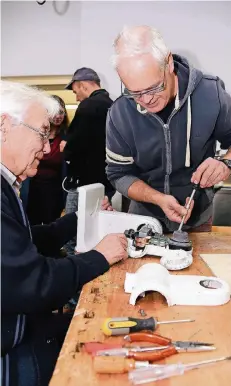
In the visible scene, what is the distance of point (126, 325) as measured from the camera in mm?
884

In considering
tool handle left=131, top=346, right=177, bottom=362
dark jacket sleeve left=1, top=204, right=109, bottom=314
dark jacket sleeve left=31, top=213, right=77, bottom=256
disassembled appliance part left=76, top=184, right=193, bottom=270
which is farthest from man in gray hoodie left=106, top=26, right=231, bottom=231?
tool handle left=131, top=346, right=177, bottom=362

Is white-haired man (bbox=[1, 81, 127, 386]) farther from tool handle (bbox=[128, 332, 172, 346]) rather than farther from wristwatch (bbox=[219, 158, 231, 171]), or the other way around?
wristwatch (bbox=[219, 158, 231, 171])

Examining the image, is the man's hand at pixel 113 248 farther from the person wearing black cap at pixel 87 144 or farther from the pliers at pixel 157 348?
the person wearing black cap at pixel 87 144

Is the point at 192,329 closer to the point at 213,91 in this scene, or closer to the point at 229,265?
the point at 229,265

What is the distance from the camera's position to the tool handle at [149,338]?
84 cm

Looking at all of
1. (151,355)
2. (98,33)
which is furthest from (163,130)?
(98,33)

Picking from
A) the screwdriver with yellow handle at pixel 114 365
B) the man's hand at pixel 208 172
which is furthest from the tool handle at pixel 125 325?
the man's hand at pixel 208 172

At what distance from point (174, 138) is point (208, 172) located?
0.22m

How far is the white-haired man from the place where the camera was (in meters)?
0.90

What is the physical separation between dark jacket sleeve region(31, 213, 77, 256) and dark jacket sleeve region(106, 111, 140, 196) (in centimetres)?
33

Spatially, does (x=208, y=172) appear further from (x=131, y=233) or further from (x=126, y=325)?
(x=126, y=325)

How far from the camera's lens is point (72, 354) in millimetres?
808

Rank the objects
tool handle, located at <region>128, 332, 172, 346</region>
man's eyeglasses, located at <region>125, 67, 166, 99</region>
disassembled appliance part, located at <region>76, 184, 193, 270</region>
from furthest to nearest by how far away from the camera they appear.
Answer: man's eyeglasses, located at <region>125, 67, 166, 99</region> → disassembled appliance part, located at <region>76, 184, 193, 270</region> → tool handle, located at <region>128, 332, 172, 346</region>

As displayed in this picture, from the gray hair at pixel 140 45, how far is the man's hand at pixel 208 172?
16.2 inches
